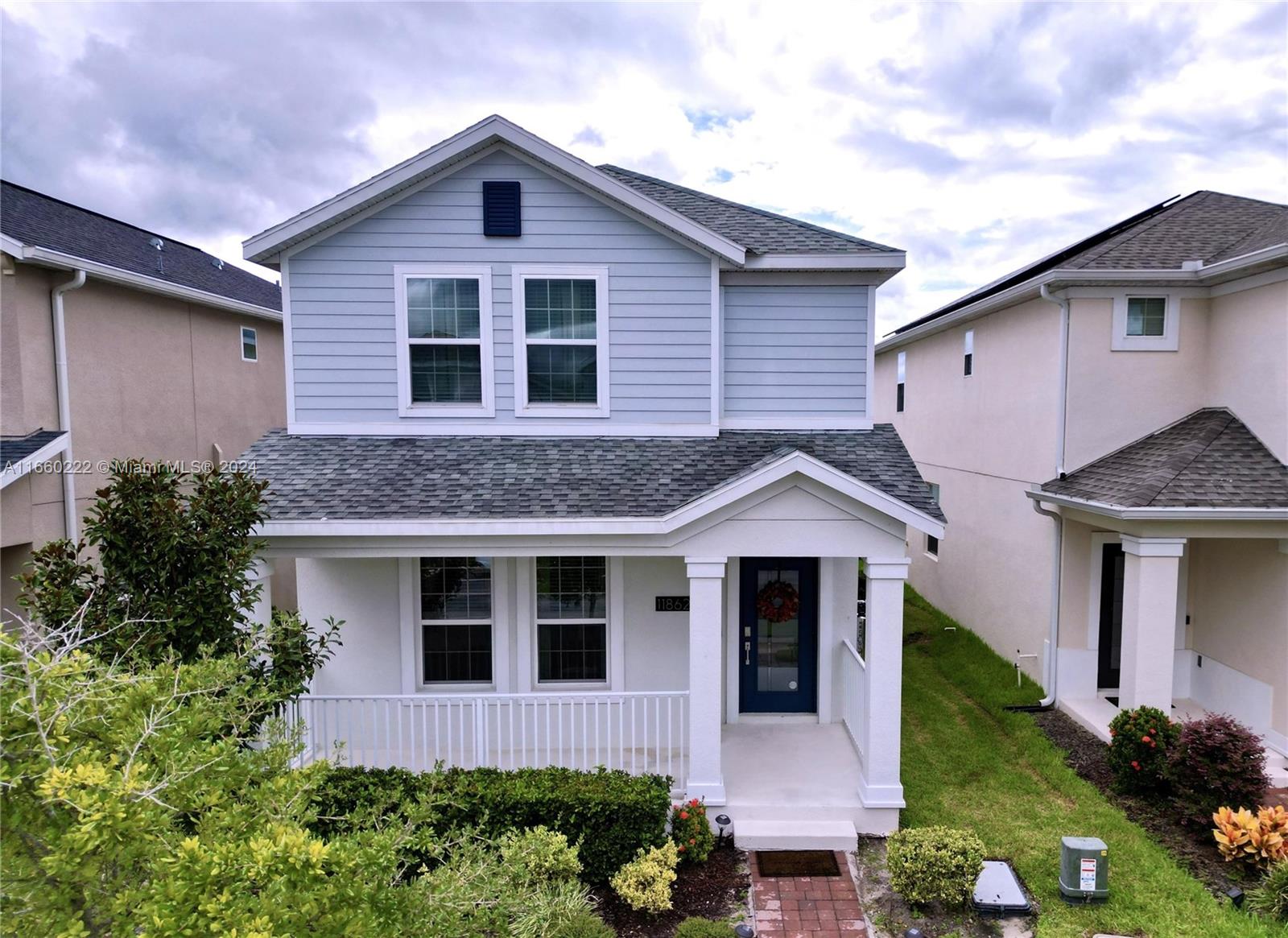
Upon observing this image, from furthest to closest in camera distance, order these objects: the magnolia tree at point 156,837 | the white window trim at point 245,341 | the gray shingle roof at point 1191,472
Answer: the white window trim at point 245,341 → the gray shingle roof at point 1191,472 → the magnolia tree at point 156,837

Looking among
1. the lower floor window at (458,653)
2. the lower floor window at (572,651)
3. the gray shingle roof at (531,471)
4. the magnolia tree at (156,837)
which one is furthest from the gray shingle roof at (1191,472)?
the magnolia tree at (156,837)

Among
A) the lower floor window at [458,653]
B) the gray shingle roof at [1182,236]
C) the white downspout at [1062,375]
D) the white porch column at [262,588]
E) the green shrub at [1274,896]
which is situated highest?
the gray shingle roof at [1182,236]

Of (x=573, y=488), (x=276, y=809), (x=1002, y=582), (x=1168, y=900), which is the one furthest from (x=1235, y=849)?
(x=276, y=809)

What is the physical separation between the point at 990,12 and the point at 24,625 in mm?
11643

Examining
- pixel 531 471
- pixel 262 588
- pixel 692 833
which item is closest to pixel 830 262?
pixel 531 471

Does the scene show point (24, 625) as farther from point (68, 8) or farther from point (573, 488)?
point (68, 8)

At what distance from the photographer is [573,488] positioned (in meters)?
7.46

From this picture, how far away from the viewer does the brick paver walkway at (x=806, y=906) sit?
18.2 feet

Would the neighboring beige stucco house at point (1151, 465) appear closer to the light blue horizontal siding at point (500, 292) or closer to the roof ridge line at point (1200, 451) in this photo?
the roof ridge line at point (1200, 451)

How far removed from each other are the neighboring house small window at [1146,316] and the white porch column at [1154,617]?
326cm

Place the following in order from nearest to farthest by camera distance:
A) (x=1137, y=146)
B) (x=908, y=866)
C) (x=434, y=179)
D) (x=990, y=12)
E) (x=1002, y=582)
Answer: (x=908, y=866), (x=434, y=179), (x=990, y=12), (x=1002, y=582), (x=1137, y=146)

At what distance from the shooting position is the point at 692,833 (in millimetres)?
6305

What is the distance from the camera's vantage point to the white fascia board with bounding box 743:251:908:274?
8.34m

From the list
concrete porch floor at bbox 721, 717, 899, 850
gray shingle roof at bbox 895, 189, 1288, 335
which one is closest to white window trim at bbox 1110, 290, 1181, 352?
gray shingle roof at bbox 895, 189, 1288, 335
